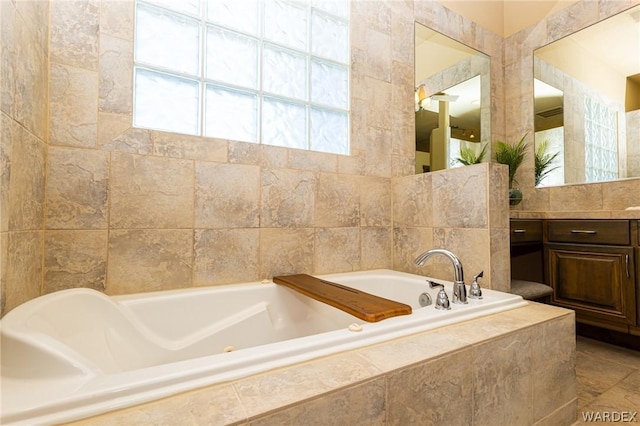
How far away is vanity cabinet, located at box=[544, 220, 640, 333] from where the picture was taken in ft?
5.55

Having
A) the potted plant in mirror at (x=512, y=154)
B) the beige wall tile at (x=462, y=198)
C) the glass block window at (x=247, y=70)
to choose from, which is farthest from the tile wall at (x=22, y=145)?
the potted plant in mirror at (x=512, y=154)

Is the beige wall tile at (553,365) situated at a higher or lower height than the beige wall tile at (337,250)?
lower

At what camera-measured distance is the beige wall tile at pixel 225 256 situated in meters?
1.47

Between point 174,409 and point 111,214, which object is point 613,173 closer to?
point 174,409

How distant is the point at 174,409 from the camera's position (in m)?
0.58

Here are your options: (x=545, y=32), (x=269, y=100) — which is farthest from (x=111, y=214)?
(x=545, y=32)

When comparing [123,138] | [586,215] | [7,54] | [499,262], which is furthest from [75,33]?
[586,215]

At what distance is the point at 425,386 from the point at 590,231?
5.90 ft

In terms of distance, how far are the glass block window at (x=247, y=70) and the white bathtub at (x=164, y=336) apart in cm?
82

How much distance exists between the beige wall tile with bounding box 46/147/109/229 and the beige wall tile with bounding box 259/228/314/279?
73 cm

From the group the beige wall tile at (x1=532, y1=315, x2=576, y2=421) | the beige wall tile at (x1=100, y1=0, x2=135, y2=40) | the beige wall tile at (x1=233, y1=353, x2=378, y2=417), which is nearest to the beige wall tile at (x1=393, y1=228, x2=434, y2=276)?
the beige wall tile at (x1=532, y1=315, x2=576, y2=421)

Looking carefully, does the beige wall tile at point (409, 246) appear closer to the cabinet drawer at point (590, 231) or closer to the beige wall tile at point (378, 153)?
the beige wall tile at point (378, 153)

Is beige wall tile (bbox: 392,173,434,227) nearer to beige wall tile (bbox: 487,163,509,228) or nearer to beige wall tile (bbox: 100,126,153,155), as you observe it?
beige wall tile (bbox: 487,163,509,228)

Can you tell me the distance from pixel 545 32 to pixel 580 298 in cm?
216
